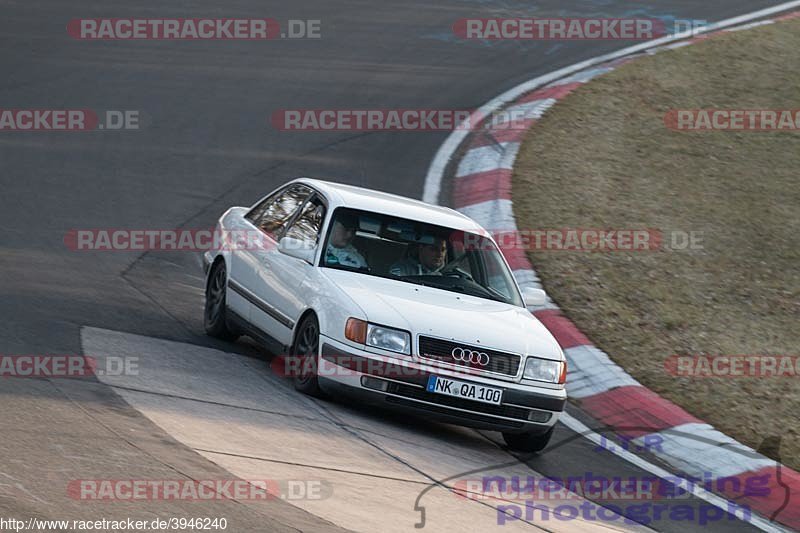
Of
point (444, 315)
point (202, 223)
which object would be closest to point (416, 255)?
point (444, 315)

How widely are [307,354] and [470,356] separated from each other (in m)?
1.10

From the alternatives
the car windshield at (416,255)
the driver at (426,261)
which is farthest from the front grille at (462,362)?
the driver at (426,261)

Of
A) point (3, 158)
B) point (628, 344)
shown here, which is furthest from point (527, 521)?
point (3, 158)

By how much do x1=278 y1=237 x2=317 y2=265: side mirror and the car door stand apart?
0.39 m

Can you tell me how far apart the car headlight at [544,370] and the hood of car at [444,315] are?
1.6 inches

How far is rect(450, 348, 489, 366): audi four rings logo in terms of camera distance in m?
7.76

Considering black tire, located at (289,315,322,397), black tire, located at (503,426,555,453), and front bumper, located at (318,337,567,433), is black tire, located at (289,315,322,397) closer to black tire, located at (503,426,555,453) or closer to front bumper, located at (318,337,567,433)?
front bumper, located at (318,337,567,433)

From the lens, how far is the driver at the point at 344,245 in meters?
8.59

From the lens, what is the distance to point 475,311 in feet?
27.0

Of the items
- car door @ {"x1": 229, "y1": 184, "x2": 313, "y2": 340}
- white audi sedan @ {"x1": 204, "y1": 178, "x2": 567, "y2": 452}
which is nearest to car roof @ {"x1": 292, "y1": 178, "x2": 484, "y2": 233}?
white audi sedan @ {"x1": 204, "y1": 178, "x2": 567, "y2": 452}

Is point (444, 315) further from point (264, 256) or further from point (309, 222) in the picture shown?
point (264, 256)

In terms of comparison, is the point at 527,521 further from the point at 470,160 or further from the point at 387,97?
the point at 387,97

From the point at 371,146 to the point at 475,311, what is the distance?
315 inches

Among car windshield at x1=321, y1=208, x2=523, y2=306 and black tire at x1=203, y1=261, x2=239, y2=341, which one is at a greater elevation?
car windshield at x1=321, y1=208, x2=523, y2=306
